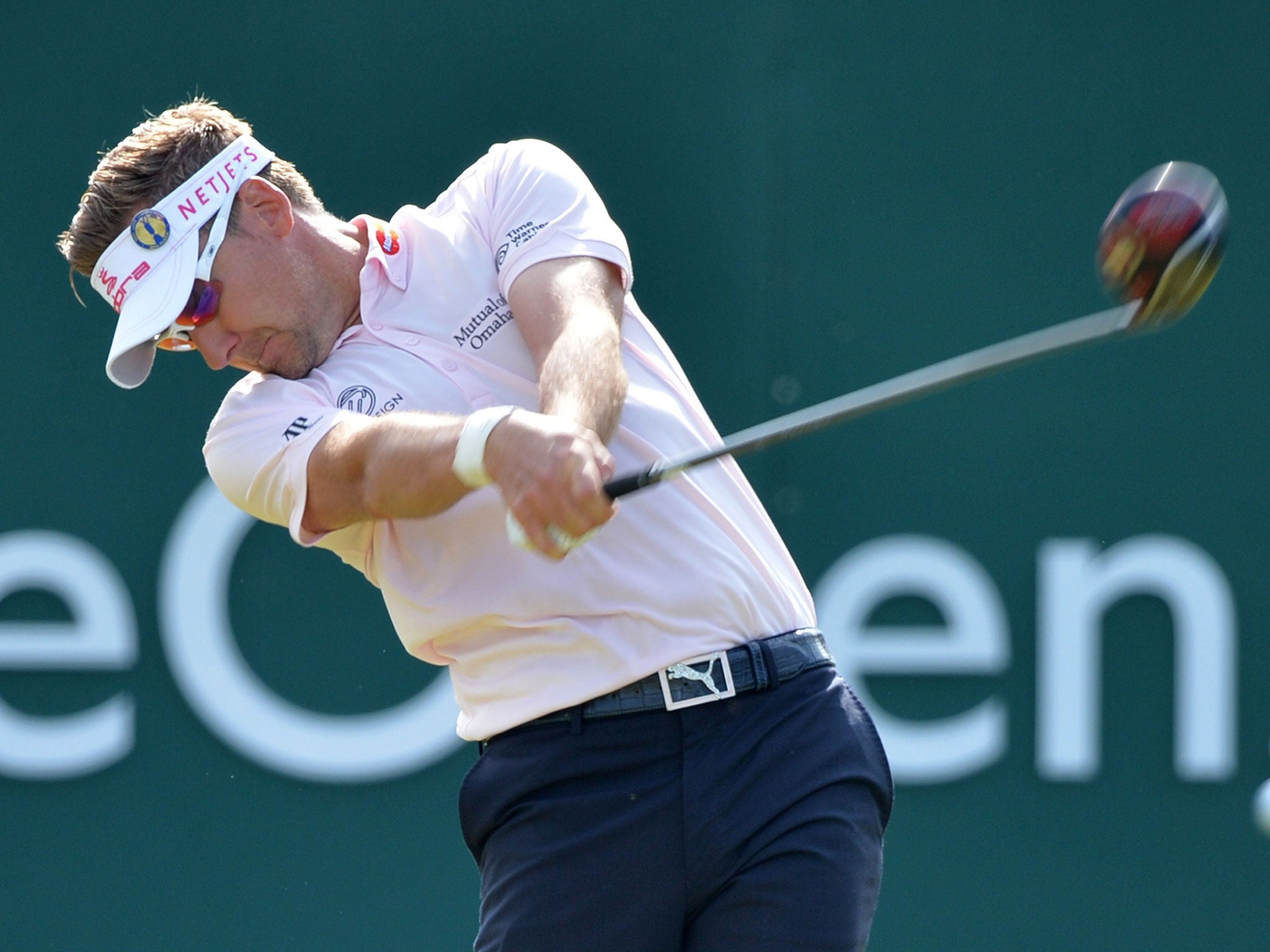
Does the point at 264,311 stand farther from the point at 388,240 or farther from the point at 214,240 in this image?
the point at 388,240

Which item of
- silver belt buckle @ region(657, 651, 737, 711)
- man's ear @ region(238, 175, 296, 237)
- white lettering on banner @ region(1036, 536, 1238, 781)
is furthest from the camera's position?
white lettering on banner @ region(1036, 536, 1238, 781)

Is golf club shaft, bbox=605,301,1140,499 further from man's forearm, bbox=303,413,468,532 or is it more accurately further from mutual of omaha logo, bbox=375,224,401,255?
mutual of omaha logo, bbox=375,224,401,255

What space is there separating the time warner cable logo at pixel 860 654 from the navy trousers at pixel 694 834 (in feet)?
6.07

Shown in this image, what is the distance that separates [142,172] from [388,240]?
0.38 metres

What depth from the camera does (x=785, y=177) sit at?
161 inches

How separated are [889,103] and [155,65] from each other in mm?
1911

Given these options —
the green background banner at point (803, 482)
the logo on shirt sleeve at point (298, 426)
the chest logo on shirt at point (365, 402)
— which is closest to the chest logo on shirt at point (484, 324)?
the chest logo on shirt at point (365, 402)

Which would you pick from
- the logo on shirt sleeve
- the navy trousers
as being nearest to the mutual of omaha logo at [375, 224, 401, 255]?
the logo on shirt sleeve

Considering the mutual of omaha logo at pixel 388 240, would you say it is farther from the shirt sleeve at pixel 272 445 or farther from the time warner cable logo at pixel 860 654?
the time warner cable logo at pixel 860 654

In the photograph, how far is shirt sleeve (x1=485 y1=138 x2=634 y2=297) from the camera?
7.63 ft

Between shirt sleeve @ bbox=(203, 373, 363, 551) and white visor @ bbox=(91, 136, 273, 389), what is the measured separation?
0.16 m

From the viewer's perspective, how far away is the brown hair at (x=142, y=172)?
2.40 meters

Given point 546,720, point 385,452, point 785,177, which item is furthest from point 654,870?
point 785,177

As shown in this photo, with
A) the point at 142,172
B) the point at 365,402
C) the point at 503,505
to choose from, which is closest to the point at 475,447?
the point at 503,505
